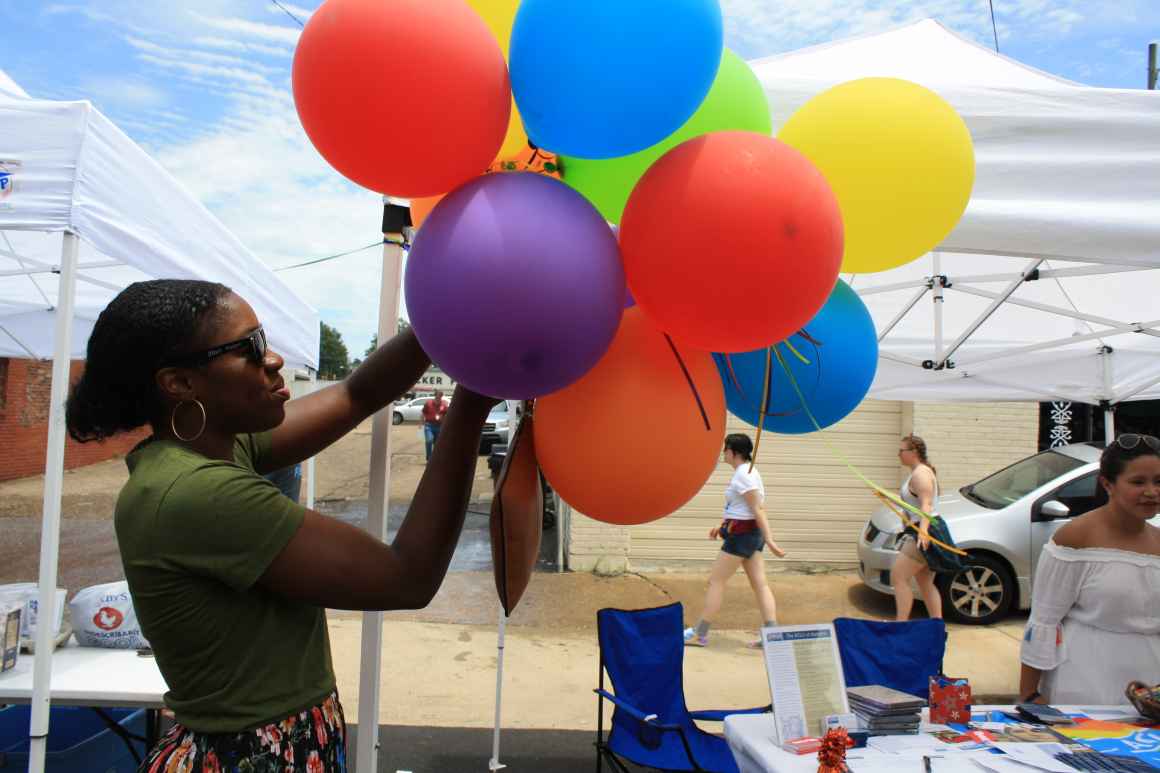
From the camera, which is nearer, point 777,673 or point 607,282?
point 607,282

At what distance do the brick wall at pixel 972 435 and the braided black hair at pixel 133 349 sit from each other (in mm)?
8308

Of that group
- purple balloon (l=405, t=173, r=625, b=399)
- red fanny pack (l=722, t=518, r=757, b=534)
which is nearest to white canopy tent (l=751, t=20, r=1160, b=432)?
purple balloon (l=405, t=173, r=625, b=399)

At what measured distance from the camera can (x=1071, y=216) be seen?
2695 millimetres

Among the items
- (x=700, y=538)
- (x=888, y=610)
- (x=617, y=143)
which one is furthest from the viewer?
(x=700, y=538)

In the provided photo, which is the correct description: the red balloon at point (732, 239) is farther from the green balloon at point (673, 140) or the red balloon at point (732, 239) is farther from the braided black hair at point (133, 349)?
the braided black hair at point (133, 349)

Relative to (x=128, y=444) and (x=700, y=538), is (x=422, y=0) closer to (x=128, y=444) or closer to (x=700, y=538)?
(x=700, y=538)

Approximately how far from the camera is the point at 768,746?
2586 mm

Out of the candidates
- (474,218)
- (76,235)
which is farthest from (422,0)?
(76,235)

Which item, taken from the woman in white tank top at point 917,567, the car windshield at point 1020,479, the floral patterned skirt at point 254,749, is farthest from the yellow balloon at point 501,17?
the car windshield at point 1020,479

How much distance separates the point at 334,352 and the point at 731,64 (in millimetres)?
62099

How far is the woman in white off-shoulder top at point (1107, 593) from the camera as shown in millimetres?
2715

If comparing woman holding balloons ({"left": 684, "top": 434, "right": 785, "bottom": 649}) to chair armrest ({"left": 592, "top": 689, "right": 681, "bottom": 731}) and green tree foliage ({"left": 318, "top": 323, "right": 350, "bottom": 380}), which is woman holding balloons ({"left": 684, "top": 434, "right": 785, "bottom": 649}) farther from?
green tree foliage ({"left": 318, "top": 323, "right": 350, "bottom": 380})

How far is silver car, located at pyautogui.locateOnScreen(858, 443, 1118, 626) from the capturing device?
21.1 ft

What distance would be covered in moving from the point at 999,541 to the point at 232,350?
6.69m
